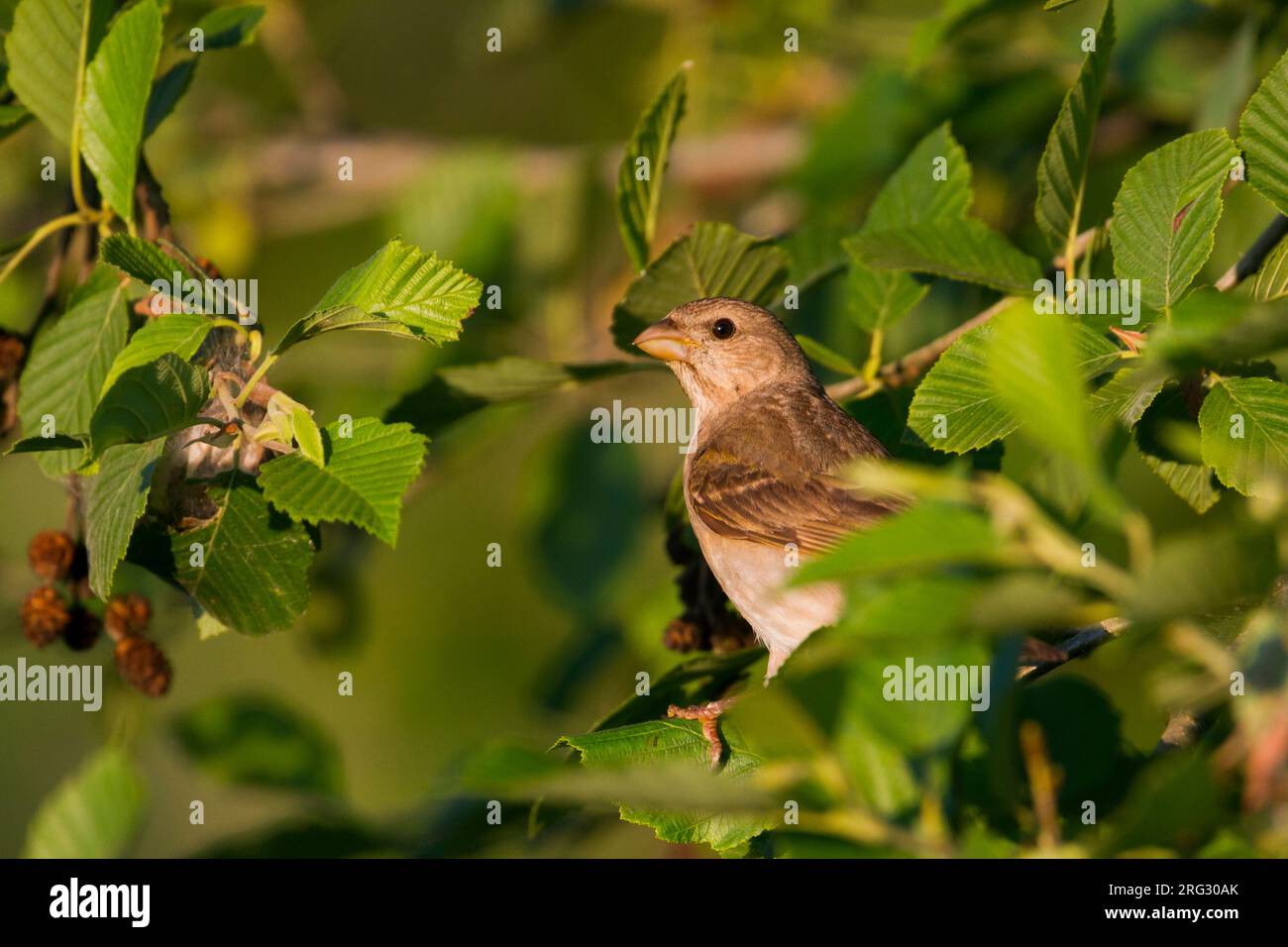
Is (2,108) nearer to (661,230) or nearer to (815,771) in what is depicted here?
(815,771)

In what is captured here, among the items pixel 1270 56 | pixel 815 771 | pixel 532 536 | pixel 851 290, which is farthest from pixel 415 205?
pixel 815 771

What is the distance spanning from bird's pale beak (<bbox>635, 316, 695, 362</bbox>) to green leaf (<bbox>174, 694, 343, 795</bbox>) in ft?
7.19

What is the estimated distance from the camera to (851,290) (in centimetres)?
402

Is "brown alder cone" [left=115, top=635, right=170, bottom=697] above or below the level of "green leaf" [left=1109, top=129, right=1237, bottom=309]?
below

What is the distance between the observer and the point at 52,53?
3.70 m

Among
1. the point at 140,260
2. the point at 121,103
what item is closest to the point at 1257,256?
the point at 140,260

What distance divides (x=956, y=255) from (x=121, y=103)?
224 centimetres

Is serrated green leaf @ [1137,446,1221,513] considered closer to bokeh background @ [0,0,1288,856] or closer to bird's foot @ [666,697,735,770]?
bokeh background @ [0,0,1288,856]

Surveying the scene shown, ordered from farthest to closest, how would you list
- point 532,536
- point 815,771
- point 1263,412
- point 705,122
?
point 705,122 → point 532,536 → point 1263,412 → point 815,771

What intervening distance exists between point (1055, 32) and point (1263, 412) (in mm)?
3894

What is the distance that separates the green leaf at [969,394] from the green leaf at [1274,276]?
1.40ft

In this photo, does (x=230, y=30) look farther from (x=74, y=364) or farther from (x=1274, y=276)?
(x=1274, y=276)

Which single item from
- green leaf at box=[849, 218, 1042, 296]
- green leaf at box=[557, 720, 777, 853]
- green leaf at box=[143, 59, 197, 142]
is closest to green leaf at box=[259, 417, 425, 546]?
green leaf at box=[557, 720, 777, 853]

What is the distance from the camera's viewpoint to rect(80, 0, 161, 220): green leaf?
348 centimetres
